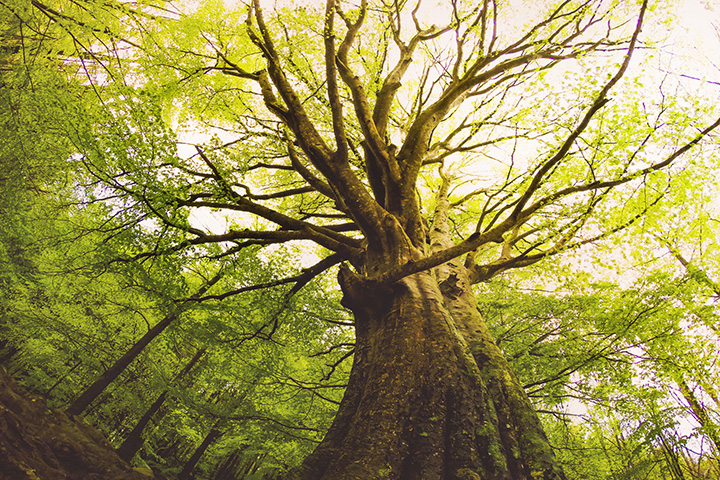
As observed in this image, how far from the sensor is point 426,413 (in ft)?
6.73

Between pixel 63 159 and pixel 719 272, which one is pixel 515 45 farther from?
pixel 63 159

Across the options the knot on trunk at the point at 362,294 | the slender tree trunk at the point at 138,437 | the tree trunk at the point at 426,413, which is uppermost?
the knot on trunk at the point at 362,294

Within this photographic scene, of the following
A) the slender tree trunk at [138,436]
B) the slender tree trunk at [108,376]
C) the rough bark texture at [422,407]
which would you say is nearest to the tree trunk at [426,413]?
the rough bark texture at [422,407]

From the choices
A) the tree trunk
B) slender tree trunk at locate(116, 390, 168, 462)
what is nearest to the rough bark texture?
the tree trunk

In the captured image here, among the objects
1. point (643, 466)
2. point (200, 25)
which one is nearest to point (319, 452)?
point (643, 466)

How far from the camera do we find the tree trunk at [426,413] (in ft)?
5.96

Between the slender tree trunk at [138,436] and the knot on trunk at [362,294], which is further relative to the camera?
the slender tree trunk at [138,436]

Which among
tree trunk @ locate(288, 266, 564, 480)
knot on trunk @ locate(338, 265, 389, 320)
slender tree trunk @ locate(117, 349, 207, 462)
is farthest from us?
slender tree trunk @ locate(117, 349, 207, 462)

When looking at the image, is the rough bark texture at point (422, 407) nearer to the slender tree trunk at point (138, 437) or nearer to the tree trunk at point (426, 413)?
the tree trunk at point (426, 413)

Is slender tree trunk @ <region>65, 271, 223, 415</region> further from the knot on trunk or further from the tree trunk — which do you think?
the tree trunk

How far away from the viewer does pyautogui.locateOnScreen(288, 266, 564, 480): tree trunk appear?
1817mm

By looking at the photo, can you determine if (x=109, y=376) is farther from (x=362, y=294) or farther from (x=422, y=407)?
(x=422, y=407)

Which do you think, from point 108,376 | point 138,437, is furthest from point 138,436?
point 108,376

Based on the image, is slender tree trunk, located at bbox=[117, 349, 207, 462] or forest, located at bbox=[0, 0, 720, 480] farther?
slender tree trunk, located at bbox=[117, 349, 207, 462]
